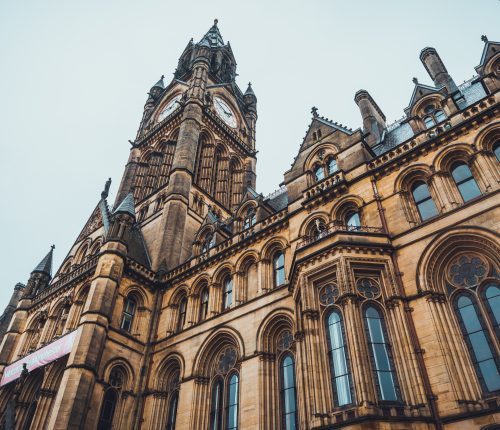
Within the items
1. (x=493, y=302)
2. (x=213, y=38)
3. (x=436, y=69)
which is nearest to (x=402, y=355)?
(x=493, y=302)

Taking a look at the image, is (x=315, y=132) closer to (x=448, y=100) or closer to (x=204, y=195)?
(x=448, y=100)

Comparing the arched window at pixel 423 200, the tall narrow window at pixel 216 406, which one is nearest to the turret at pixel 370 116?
the arched window at pixel 423 200

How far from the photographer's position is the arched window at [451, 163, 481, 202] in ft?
50.8

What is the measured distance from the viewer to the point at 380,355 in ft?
43.4

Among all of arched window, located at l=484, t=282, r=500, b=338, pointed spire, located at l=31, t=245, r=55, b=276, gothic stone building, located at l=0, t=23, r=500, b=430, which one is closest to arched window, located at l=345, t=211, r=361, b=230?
gothic stone building, located at l=0, t=23, r=500, b=430

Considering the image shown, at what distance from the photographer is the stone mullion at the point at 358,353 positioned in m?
12.1

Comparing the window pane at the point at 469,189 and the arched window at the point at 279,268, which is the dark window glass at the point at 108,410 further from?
the window pane at the point at 469,189

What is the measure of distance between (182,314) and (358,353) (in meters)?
12.4

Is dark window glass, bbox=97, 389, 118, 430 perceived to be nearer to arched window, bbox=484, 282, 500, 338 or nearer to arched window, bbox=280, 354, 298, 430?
arched window, bbox=280, 354, 298, 430

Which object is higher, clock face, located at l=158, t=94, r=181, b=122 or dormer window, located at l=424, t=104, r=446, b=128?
clock face, located at l=158, t=94, r=181, b=122

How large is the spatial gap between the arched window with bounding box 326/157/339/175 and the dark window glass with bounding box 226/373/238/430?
9984 millimetres

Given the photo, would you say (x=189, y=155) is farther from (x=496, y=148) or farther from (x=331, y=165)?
(x=496, y=148)

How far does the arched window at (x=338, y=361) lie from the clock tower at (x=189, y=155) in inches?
535

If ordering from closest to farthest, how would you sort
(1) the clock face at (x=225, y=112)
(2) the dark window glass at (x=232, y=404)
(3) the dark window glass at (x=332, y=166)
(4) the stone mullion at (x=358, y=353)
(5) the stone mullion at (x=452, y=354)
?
(5) the stone mullion at (x=452, y=354) < (4) the stone mullion at (x=358, y=353) < (2) the dark window glass at (x=232, y=404) < (3) the dark window glass at (x=332, y=166) < (1) the clock face at (x=225, y=112)
